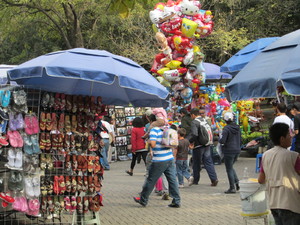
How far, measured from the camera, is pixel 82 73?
734cm

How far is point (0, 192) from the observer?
7.66 metres

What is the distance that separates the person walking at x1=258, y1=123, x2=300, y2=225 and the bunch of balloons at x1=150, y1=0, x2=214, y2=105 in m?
9.39

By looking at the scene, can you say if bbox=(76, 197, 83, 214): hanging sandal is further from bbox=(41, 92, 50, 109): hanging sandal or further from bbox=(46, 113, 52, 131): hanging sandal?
bbox=(41, 92, 50, 109): hanging sandal

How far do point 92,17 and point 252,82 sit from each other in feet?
77.4

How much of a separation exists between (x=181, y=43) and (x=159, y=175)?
6.15 meters

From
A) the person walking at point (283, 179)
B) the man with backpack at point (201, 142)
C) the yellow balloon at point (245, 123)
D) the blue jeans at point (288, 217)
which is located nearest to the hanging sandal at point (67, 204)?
the person walking at point (283, 179)

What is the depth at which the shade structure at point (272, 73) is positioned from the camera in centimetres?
529

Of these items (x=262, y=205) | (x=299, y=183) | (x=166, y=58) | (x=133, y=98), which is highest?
(x=166, y=58)

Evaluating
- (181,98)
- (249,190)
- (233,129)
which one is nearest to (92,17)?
(181,98)

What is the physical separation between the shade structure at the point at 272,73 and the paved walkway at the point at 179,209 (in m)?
3.31

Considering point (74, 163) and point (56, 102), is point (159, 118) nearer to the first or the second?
point (74, 163)

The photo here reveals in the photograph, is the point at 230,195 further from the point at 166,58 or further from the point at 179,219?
the point at 166,58

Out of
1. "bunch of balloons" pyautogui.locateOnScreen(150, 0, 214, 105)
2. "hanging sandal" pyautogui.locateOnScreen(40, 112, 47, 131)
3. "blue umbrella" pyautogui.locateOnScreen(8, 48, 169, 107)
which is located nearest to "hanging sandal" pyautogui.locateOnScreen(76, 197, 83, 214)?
"hanging sandal" pyautogui.locateOnScreen(40, 112, 47, 131)

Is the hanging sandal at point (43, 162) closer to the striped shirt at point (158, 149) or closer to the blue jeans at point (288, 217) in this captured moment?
the striped shirt at point (158, 149)
